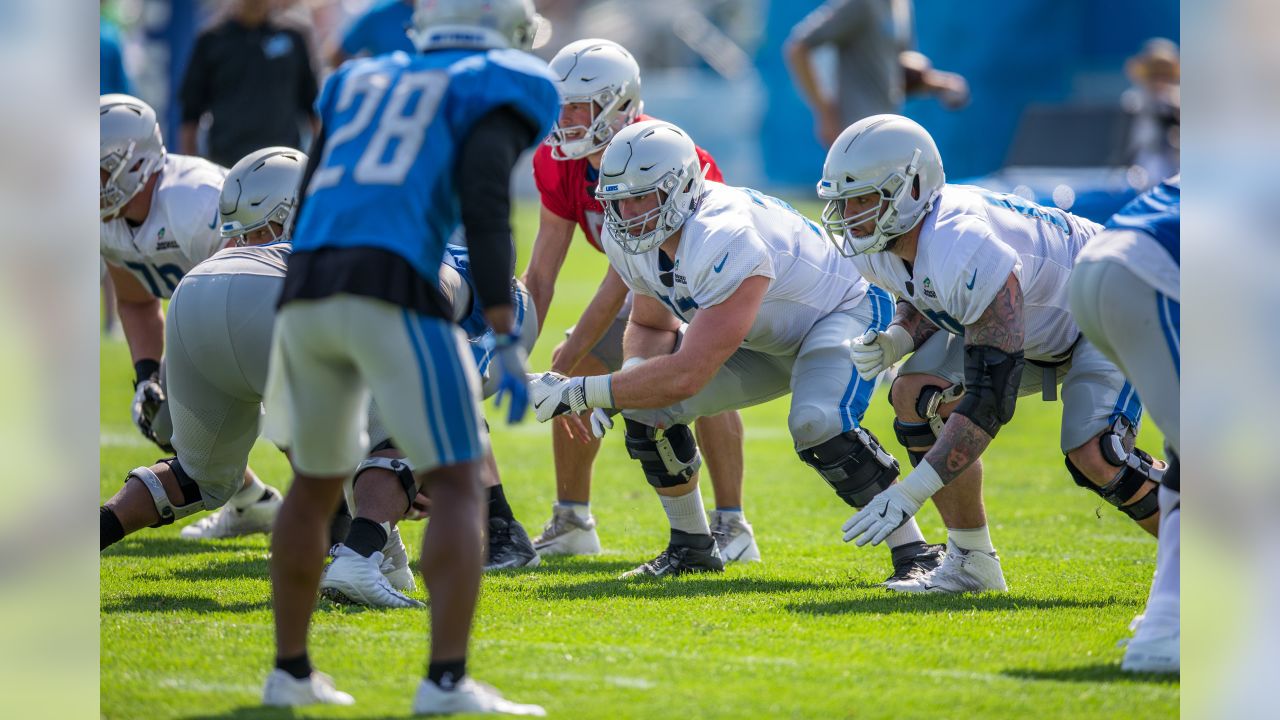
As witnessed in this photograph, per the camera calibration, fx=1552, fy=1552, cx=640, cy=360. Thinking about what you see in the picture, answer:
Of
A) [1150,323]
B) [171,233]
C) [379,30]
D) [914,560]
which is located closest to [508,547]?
[914,560]

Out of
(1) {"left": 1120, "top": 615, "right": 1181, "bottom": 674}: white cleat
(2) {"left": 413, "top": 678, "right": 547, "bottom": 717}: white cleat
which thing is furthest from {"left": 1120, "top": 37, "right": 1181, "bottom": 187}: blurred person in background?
(2) {"left": 413, "top": 678, "right": 547, "bottom": 717}: white cleat

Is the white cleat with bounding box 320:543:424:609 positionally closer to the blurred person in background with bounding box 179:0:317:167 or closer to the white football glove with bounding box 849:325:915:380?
the white football glove with bounding box 849:325:915:380

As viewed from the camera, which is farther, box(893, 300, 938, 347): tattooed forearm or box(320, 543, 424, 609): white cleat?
box(893, 300, 938, 347): tattooed forearm

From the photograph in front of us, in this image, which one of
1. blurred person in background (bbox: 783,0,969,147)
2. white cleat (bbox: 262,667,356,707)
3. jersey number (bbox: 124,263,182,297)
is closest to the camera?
white cleat (bbox: 262,667,356,707)

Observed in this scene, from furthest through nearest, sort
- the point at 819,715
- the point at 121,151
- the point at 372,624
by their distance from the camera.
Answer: the point at 121,151, the point at 372,624, the point at 819,715

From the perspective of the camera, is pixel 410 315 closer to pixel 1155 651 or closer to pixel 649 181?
pixel 649 181

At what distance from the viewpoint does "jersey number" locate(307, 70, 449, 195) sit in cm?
337

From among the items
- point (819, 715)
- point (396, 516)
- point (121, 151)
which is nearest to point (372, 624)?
point (396, 516)

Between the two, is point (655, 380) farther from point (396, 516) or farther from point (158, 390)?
point (158, 390)

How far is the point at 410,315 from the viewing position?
10.9 feet

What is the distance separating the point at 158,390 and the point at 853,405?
259 centimetres

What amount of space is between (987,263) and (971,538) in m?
0.96

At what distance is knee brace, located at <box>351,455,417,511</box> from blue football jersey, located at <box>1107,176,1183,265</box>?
2.16m
